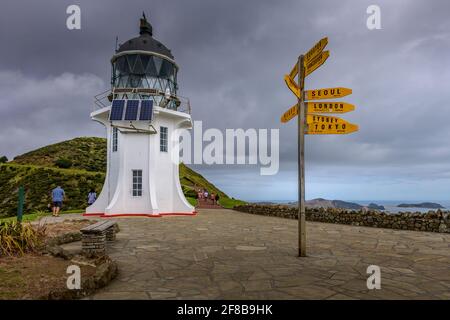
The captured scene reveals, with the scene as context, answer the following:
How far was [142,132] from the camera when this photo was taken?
53.5 feet

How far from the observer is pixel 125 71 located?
17031 millimetres

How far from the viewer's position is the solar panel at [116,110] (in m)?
15.3

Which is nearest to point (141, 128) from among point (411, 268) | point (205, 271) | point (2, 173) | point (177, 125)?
point (177, 125)

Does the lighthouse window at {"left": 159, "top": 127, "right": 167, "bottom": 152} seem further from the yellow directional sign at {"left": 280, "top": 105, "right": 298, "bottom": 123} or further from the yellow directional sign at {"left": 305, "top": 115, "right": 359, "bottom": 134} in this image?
the yellow directional sign at {"left": 305, "top": 115, "right": 359, "bottom": 134}

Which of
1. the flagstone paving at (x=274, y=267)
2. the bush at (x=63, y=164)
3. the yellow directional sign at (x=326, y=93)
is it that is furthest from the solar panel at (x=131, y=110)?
the bush at (x=63, y=164)

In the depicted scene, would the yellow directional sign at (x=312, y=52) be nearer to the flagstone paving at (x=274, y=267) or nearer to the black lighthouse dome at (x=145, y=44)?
the flagstone paving at (x=274, y=267)

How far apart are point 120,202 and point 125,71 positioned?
24.7ft

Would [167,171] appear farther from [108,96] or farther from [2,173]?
[2,173]

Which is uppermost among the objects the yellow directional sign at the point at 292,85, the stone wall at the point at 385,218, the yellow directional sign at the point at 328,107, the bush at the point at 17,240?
the yellow directional sign at the point at 292,85

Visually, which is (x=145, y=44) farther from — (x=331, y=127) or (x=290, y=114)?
(x=331, y=127)

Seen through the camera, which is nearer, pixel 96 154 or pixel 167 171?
pixel 167 171

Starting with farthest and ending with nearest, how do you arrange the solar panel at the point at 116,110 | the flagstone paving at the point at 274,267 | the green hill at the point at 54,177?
the green hill at the point at 54,177 → the solar panel at the point at 116,110 → the flagstone paving at the point at 274,267

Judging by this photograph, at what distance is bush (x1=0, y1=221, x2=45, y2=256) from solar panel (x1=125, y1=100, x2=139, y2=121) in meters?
9.44

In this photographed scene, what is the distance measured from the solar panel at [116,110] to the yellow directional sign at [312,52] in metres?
11.0
